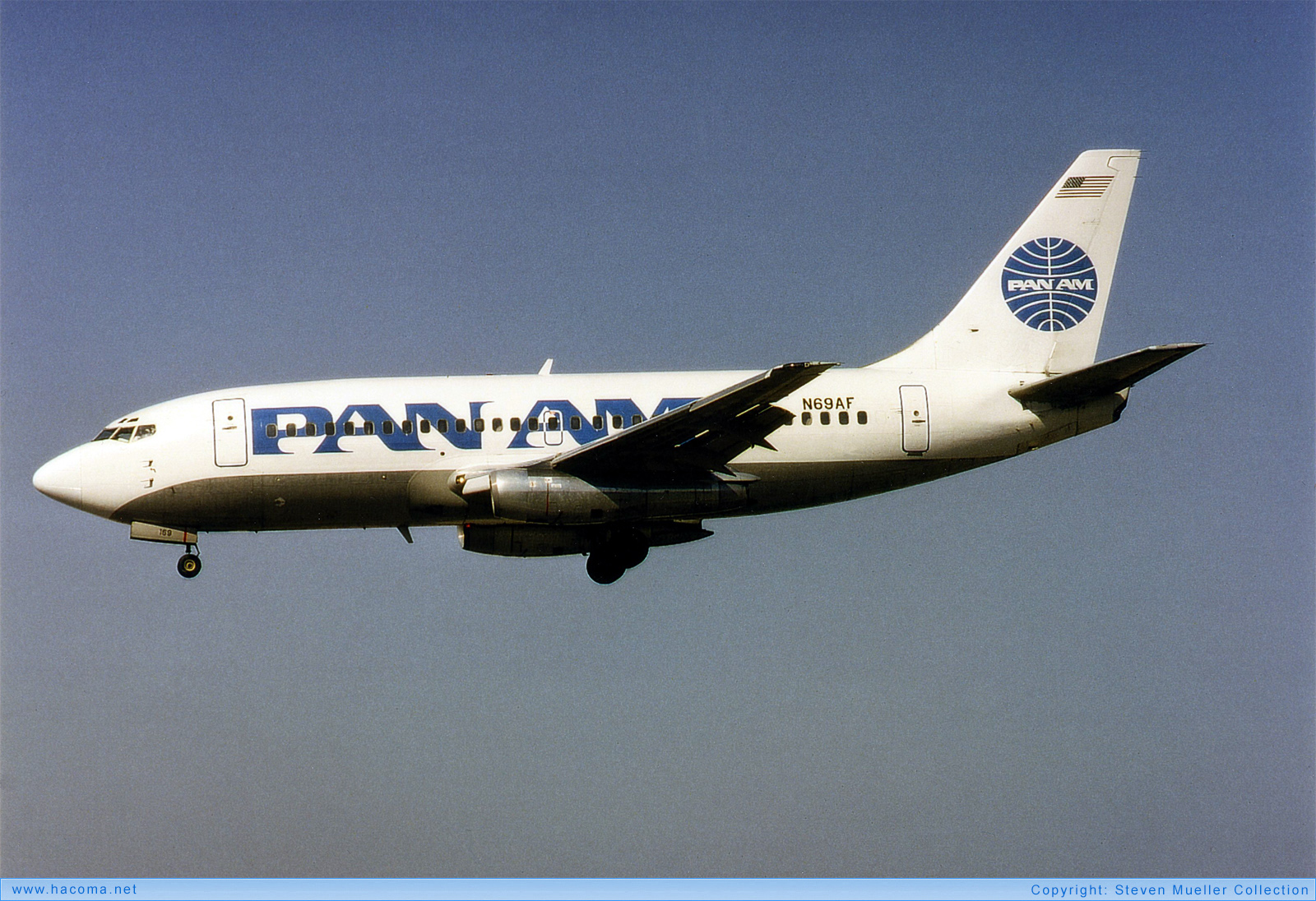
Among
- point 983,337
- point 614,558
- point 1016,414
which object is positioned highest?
point 983,337

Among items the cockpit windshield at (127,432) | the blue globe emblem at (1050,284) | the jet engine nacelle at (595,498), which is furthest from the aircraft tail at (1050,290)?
the cockpit windshield at (127,432)

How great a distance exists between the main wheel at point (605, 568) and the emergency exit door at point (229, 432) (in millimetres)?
7688

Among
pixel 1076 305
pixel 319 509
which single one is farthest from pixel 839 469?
pixel 319 509

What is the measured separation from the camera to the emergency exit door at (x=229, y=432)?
88.6ft

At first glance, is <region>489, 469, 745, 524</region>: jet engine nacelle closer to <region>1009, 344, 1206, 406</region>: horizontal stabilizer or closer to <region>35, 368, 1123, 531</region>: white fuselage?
<region>35, 368, 1123, 531</region>: white fuselage

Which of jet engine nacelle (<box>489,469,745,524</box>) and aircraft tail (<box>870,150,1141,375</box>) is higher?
aircraft tail (<box>870,150,1141,375</box>)

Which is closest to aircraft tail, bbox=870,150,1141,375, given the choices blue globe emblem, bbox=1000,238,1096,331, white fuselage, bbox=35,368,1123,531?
blue globe emblem, bbox=1000,238,1096,331

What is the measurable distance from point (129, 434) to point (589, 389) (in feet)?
30.2

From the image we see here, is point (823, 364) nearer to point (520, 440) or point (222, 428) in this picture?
point (520, 440)

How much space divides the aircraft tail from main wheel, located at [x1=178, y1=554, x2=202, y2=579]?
14.5 meters

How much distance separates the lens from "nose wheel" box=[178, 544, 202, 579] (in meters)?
27.9

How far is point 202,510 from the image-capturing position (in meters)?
27.2

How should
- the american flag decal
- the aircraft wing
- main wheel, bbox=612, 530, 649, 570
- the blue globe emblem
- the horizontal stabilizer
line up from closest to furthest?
the aircraft wing, the horizontal stabilizer, main wheel, bbox=612, 530, 649, 570, the blue globe emblem, the american flag decal

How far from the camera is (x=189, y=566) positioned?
27891 millimetres
